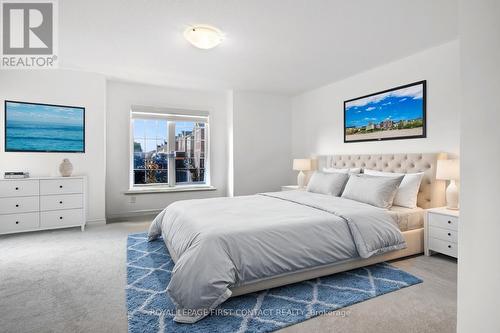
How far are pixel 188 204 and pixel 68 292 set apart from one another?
1.33 m

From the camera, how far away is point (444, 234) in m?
2.68

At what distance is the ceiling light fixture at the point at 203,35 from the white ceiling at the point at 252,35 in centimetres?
8

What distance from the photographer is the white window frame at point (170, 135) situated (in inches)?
193

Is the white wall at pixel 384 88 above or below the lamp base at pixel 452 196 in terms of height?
above

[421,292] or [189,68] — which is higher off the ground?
[189,68]

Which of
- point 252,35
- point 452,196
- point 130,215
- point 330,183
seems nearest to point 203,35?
point 252,35

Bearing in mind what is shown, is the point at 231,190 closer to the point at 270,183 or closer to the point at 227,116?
the point at 270,183

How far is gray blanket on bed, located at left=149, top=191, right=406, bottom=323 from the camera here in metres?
1.79

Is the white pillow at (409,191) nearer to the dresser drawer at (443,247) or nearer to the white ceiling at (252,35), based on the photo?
the dresser drawer at (443,247)

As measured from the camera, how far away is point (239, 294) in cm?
198

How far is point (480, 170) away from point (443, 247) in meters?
2.39

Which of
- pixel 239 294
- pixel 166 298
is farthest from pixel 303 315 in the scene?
pixel 166 298

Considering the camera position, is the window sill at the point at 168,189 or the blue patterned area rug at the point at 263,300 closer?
the blue patterned area rug at the point at 263,300


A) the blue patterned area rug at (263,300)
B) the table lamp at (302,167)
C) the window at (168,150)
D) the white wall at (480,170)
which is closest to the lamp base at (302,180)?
the table lamp at (302,167)
